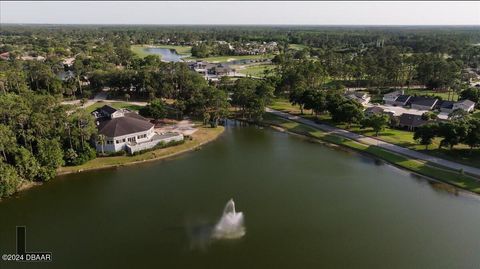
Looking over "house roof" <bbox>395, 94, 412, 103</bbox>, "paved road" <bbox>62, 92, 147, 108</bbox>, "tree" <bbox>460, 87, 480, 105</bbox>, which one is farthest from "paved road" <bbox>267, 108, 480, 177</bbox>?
"tree" <bbox>460, 87, 480, 105</bbox>

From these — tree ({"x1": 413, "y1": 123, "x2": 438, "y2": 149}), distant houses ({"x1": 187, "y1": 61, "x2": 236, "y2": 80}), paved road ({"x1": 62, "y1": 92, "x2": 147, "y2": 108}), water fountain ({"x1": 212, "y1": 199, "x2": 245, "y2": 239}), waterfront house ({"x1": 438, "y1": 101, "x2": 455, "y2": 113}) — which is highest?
distant houses ({"x1": 187, "y1": 61, "x2": 236, "y2": 80})

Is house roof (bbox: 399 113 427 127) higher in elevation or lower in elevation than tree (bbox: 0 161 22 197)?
higher

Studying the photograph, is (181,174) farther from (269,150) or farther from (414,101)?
(414,101)

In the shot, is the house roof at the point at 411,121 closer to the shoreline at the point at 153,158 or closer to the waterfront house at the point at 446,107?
the waterfront house at the point at 446,107

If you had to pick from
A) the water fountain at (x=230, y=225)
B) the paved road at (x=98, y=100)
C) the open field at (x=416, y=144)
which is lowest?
the water fountain at (x=230, y=225)

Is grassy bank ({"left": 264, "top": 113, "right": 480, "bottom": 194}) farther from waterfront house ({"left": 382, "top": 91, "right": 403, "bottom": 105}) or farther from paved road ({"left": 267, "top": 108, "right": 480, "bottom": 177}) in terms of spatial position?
waterfront house ({"left": 382, "top": 91, "right": 403, "bottom": 105})

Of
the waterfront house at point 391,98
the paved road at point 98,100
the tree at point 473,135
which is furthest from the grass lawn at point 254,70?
the tree at point 473,135

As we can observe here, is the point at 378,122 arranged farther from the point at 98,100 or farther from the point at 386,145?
the point at 98,100
